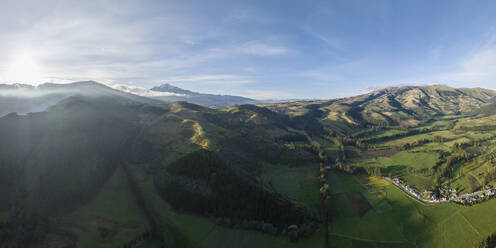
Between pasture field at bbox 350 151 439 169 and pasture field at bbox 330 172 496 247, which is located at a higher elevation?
pasture field at bbox 350 151 439 169

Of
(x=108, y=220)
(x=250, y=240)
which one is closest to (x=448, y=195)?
(x=250, y=240)

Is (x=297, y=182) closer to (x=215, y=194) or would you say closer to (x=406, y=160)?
(x=215, y=194)

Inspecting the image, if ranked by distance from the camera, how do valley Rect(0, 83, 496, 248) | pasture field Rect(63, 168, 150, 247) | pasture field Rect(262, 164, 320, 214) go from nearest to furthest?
pasture field Rect(63, 168, 150, 247)
valley Rect(0, 83, 496, 248)
pasture field Rect(262, 164, 320, 214)

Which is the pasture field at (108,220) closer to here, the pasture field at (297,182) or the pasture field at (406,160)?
the pasture field at (297,182)

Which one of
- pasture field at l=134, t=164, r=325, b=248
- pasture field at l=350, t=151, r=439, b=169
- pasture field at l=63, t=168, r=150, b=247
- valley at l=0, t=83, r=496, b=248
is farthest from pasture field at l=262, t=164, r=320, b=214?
pasture field at l=63, t=168, r=150, b=247

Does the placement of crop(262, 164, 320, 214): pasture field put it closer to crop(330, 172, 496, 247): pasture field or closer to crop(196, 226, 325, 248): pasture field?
crop(330, 172, 496, 247): pasture field

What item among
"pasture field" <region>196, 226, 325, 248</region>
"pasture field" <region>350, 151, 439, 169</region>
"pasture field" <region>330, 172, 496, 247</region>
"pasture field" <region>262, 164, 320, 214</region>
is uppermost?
"pasture field" <region>350, 151, 439, 169</region>

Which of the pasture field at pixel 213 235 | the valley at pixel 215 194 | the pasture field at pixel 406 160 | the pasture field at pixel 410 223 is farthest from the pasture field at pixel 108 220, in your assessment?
the pasture field at pixel 406 160

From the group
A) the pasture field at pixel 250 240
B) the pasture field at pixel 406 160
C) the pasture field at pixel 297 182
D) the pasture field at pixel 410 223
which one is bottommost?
the pasture field at pixel 250 240

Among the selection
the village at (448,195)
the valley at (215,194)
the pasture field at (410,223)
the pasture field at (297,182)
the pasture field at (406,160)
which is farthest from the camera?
the pasture field at (406,160)
